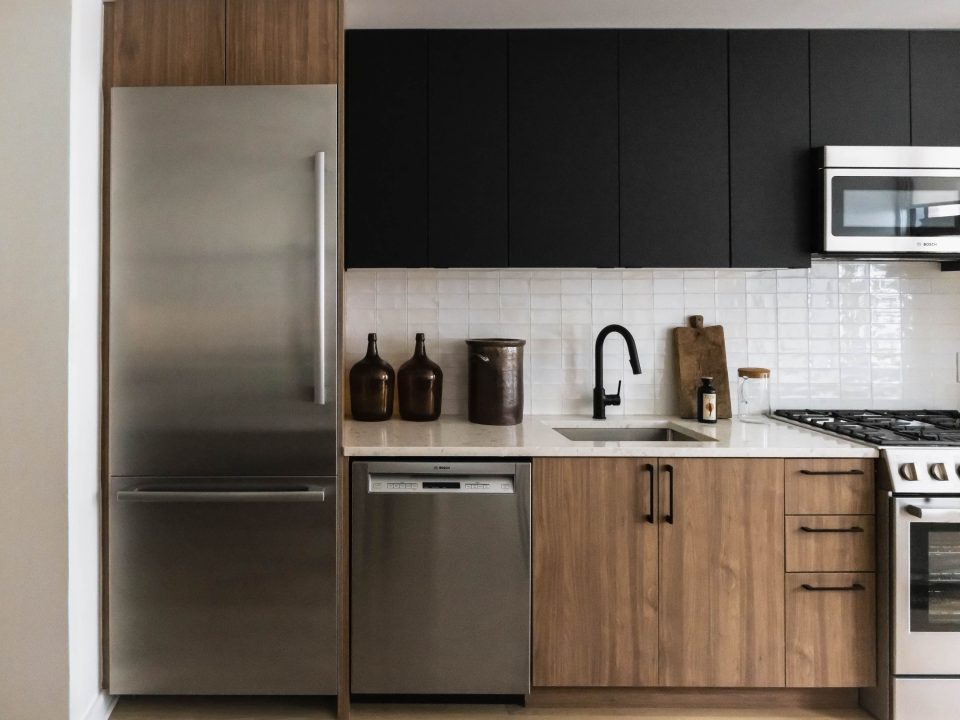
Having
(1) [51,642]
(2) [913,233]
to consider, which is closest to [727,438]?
(2) [913,233]

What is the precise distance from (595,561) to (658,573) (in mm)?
205

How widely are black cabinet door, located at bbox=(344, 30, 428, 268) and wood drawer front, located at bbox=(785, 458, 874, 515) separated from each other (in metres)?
1.59

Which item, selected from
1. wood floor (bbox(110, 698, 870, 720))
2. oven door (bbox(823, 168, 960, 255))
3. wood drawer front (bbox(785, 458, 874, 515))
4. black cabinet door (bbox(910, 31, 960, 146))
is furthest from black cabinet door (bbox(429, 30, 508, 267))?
wood floor (bbox(110, 698, 870, 720))

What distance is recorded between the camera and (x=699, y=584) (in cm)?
213

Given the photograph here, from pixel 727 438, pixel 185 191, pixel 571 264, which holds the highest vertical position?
pixel 185 191

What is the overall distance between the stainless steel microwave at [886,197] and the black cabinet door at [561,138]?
78 centimetres

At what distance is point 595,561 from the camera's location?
2137 millimetres

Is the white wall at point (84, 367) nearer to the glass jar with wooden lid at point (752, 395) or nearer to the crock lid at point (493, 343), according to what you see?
the crock lid at point (493, 343)

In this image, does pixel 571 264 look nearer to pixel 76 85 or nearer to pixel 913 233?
pixel 913 233

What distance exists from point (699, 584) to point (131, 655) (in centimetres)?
180

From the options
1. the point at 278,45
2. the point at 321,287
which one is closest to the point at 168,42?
the point at 278,45

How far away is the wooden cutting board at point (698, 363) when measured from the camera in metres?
2.75

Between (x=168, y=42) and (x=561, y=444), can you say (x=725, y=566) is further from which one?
(x=168, y=42)

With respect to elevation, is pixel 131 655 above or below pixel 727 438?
below
